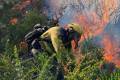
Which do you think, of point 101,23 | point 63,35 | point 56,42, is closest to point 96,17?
point 101,23

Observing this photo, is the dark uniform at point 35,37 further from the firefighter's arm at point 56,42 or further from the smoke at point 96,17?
the smoke at point 96,17

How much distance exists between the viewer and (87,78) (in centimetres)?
490

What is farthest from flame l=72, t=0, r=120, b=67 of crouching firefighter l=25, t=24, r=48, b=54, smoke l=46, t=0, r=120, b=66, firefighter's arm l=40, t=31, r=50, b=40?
firefighter's arm l=40, t=31, r=50, b=40

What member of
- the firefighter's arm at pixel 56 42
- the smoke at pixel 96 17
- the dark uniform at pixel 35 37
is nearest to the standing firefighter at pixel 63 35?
the firefighter's arm at pixel 56 42


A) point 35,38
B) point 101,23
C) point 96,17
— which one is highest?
point 35,38

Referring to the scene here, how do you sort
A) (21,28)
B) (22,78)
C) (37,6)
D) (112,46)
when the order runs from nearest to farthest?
(22,78)
(21,28)
(112,46)
(37,6)

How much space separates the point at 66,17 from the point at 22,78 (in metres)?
7.78

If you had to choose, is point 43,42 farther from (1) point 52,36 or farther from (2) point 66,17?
(2) point 66,17

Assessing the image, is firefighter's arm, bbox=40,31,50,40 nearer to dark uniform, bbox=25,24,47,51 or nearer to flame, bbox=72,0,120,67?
dark uniform, bbox=25,24,47,51

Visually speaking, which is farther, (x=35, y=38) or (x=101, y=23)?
(x=101, y=23)

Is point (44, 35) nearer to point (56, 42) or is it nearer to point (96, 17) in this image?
point (56, 42)

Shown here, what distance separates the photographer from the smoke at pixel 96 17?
39.0 ft

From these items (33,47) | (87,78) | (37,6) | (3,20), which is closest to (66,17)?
(37,6)

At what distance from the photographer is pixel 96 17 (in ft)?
40.8
